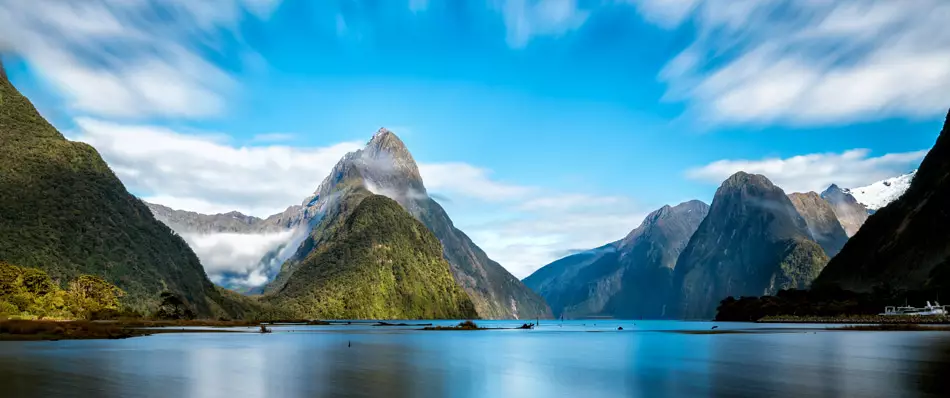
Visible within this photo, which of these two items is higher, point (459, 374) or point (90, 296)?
point (90, 296)

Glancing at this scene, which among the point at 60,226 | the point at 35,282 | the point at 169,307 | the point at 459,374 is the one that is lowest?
the point at 459,374

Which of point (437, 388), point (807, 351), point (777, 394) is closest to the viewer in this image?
point (777, 394)

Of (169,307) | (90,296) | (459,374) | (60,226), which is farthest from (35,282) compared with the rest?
(459,374)

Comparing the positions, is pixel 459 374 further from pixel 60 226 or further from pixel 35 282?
pixel 60 226

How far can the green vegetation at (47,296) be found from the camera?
12900 centimetres

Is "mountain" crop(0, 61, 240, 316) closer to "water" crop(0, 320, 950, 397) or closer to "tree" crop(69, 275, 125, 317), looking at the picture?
"tree" crop(69, 275, 125, 317)

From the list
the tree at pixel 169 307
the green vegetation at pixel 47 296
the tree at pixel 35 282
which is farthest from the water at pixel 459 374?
the tree at pixel 169 307

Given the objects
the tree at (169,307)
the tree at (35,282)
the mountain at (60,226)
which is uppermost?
the mountain at (60,226)

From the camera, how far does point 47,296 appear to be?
451ft

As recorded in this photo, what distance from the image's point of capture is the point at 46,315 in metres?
135

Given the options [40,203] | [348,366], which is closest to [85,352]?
[348,366]

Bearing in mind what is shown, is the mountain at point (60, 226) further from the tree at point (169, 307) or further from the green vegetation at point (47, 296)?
the green vegetation at point (47, 296)

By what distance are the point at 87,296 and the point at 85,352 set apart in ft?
312

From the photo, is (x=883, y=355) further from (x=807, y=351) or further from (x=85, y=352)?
(x=85, y=352)
